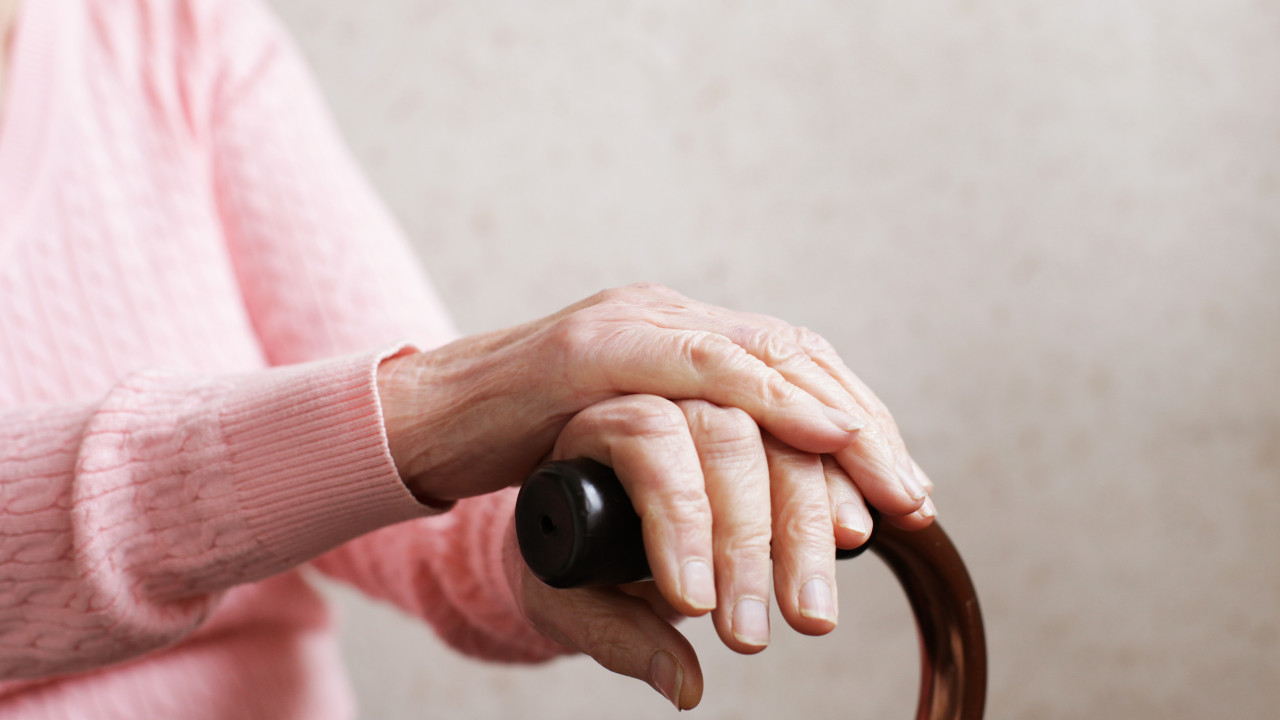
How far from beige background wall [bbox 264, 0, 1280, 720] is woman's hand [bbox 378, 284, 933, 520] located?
2.05 feet

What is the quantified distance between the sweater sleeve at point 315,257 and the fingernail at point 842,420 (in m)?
0.34

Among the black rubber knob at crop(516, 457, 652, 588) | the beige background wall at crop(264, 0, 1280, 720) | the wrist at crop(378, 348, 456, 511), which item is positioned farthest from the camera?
the beige background wall at crop(264, 0, 1280, 720)

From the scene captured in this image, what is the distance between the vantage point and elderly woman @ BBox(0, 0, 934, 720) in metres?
0.32

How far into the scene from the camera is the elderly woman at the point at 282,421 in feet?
1.07

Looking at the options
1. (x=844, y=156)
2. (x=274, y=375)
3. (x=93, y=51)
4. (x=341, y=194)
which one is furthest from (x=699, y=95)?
(x=274, y=375)

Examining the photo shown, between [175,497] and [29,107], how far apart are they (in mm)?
369

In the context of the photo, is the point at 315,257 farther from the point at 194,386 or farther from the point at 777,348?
the point at 777,348

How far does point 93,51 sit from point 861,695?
3.22 feet

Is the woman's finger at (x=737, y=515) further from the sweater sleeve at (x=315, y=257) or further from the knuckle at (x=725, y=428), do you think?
the sweater sleeve at (x=315, y=257)

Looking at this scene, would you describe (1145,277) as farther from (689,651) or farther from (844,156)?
(689,651)

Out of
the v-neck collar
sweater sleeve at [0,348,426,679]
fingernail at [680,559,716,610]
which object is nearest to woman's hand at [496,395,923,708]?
fingernail at [680,559,716,610]

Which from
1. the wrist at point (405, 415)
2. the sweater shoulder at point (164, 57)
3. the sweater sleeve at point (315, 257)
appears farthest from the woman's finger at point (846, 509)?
the sweater shoulder at point (164, 57)

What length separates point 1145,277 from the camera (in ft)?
3.34

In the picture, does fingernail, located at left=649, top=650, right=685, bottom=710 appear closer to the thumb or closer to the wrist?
the thumb
